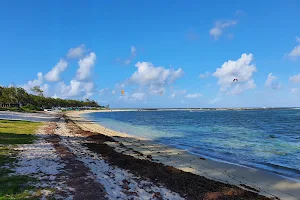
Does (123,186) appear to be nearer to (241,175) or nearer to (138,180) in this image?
(138,180)

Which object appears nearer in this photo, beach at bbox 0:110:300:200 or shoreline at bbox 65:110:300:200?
beach at bbox 0:110:300:200

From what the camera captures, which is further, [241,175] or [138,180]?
[241,175]

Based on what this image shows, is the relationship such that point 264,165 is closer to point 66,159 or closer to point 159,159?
point 159,159

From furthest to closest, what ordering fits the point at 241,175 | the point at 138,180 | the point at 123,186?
the point at 241,175 → the point at 138,180 → the point at 123,186

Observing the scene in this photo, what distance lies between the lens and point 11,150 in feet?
48.0

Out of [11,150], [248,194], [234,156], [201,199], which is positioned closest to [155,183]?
[201,199]

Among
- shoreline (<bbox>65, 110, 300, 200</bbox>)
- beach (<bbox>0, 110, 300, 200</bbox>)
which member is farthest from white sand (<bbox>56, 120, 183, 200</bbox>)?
shoreline (<bbox>65, 110, 300, 200</bbox>)

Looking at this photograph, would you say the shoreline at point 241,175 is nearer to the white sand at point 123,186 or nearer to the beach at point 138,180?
the beach at point 138,180

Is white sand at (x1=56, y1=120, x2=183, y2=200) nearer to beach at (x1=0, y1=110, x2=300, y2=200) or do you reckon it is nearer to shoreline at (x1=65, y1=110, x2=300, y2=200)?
beach at (x1=0, y1=110, x2=300, y2=200)

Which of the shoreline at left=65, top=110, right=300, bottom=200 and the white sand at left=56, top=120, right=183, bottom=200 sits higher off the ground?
the white sand at left=56, top=120, right=183, bottom=200

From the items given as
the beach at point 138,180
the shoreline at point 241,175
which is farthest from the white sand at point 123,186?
the shoreline at point 241,175

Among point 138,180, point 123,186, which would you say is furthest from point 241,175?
point 123,186

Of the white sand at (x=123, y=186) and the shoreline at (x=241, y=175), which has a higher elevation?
the white sand at (x=123, y=186)

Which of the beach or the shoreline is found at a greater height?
the beach
